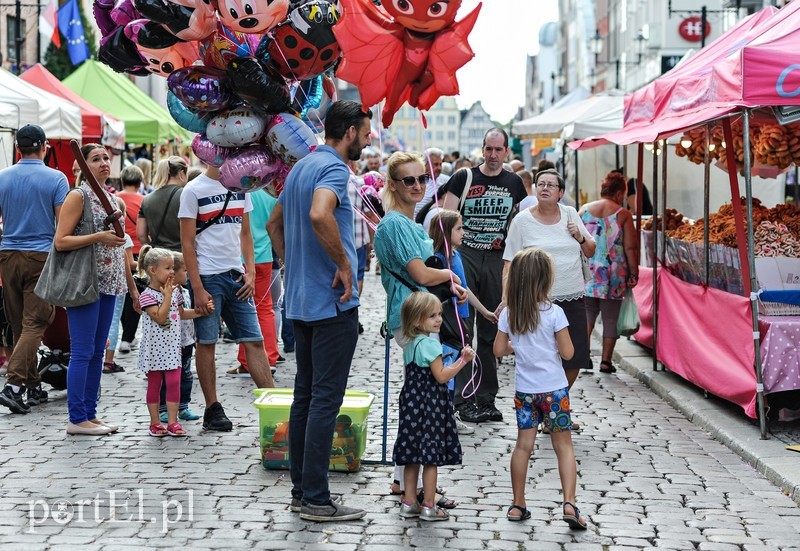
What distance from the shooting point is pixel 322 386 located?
5.71 m

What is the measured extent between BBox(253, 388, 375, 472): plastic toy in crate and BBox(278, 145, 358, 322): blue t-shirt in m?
1.05

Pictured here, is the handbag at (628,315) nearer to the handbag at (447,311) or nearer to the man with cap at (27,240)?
the handbag at (447,311)

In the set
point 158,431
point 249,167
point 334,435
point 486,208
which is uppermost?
point 249,167

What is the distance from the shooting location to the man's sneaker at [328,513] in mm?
5625

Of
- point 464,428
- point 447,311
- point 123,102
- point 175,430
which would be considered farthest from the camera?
point 123,102

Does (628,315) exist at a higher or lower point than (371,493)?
higher

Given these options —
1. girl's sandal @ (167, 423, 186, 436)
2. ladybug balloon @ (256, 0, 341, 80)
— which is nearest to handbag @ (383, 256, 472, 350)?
ladybug balloon @ (256, 0, 341, 80)

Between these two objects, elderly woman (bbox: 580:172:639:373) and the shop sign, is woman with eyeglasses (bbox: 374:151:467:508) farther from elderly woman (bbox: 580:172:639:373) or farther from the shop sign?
the shop sign

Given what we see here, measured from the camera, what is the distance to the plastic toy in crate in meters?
6.58

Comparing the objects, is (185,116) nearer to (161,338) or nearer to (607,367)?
(161,338)

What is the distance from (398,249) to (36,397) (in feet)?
14.1

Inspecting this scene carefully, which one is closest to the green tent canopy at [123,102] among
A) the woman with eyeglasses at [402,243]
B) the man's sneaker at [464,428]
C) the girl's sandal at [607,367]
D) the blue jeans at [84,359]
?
the girl's sandal at [607,367]

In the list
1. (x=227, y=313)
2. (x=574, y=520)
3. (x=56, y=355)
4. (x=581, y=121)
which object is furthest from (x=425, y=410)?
(x=581, y=121)

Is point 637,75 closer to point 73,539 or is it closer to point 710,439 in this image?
point 710,439
